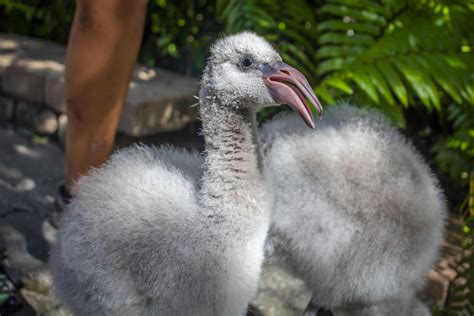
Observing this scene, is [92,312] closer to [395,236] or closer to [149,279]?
[149,279]

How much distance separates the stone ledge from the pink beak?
214cm

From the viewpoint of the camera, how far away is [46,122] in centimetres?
441

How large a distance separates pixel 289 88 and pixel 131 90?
7.93 feet

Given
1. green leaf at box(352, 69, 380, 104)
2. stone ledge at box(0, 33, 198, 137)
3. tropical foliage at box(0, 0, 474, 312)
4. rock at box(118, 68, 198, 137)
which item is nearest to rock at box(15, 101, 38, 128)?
stone ledge at box(0, 33, 198, 137)

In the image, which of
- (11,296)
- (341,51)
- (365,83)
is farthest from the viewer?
(341,51)

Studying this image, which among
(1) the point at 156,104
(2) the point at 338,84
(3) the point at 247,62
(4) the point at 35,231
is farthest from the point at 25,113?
(3) the point at 247,62

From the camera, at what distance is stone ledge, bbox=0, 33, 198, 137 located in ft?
13.4

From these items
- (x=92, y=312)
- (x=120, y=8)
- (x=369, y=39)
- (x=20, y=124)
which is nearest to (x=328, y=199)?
(x=92, y=312)

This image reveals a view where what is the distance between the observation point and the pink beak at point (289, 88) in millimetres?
2004

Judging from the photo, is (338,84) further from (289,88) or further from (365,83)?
(289,88)

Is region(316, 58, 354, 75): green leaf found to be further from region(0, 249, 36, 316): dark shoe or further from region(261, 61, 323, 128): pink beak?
region(0, 249, 36, 316): dark shoe

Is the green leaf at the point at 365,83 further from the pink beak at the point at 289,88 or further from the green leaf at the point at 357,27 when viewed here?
the pink beak at the point at 289,88

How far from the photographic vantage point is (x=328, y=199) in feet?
8.10

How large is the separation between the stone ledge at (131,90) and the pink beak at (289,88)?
2.14m
